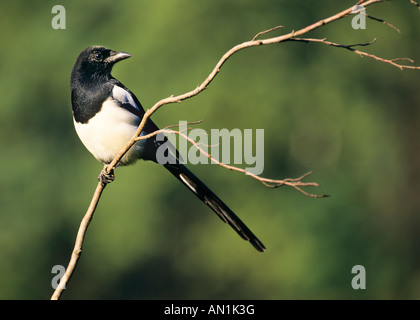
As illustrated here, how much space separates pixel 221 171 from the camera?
1125 cm

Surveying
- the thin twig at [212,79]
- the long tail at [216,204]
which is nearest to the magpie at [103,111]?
the long tail at [216,204]

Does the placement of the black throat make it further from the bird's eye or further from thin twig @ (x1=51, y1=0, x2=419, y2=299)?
thin twig @ (x1=51, y1=0, x2=419, y2=299)

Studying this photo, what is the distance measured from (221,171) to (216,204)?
7293 millimetres

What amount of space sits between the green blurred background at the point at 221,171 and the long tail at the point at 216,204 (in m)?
6.30

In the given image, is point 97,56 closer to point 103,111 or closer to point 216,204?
point 103,111

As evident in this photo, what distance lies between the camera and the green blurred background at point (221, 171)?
1123 centimetres

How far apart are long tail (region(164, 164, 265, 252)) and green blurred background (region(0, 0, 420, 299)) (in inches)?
248

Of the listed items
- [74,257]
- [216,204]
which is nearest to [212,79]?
[74,257]

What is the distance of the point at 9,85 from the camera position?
13.7 metres

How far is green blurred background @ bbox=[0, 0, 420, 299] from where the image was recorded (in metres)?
11.2

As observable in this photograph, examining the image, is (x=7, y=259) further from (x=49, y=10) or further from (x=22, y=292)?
(x=49, y=10)

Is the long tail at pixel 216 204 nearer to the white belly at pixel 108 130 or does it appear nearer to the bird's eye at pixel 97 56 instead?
the white belly at pixel 108 130

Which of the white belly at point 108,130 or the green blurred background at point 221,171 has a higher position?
the green blurred background at point 221,171
